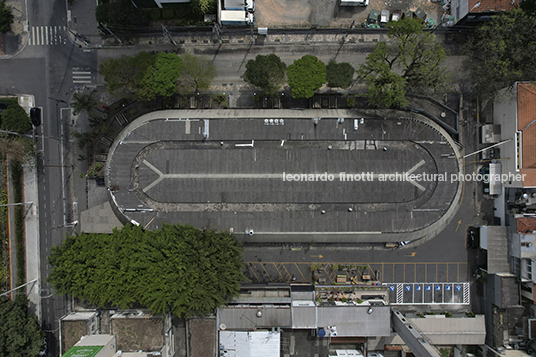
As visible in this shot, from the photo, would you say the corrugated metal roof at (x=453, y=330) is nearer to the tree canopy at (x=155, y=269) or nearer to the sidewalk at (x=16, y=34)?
the tree canopy at (x=155, y=269)

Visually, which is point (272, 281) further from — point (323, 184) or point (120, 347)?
point (120, 347)

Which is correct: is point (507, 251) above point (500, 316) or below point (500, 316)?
above

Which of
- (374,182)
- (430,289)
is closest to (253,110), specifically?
(374,182)

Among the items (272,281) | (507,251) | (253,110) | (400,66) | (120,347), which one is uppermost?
(400,66)

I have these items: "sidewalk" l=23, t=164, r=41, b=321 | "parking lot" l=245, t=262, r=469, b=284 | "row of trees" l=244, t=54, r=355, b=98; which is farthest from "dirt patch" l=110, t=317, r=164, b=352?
"row of trees" l=244, t=54, r=355, b=98

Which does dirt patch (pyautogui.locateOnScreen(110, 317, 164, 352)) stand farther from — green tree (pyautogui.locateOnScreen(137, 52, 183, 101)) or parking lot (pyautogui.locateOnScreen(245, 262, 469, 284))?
green tree (pyautogui.locateOnScreen(137, 52, 183, 101))

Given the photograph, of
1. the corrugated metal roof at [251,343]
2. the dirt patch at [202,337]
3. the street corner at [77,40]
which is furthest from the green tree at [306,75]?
the dirt patch at [202,337]
